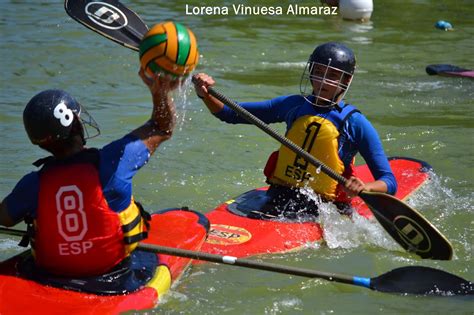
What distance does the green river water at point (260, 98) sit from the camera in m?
5.19

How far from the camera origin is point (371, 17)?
55.8ft

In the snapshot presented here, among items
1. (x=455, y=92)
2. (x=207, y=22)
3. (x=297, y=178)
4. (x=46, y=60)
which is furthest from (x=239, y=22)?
(x=297, y=178)

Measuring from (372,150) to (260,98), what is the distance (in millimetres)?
4934

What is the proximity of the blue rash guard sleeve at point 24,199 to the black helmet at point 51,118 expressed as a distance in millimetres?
191

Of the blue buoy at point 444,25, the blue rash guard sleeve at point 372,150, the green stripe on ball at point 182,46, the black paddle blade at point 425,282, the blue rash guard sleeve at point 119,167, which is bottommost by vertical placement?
the blue buoy at point 444,25

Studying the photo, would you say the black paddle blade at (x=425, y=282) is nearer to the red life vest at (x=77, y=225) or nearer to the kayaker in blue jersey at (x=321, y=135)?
the kayaker in blue jersey at (x=321, y=135)

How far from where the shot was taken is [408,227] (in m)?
5.35

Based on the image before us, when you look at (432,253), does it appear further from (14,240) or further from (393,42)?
(393,42)

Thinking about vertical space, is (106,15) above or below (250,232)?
above

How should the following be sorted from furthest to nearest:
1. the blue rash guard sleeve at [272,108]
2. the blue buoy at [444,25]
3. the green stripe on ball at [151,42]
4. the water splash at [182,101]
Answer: the blue buoy at [444,25]
the blue rash guard sleeve at [272,108]
the water splash at [182,101]
the green stripe on ball at [151,42]

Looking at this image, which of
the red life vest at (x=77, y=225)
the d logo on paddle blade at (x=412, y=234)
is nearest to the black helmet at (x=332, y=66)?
the d logo on paddle blade at (x=412, y=234)

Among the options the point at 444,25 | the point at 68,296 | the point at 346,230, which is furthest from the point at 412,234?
the point at 444,25

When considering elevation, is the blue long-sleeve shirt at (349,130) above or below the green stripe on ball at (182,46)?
below

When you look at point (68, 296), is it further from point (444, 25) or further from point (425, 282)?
point (444, 25)
